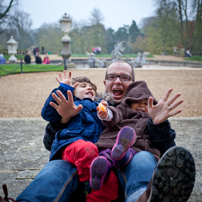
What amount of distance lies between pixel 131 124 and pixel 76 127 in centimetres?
40

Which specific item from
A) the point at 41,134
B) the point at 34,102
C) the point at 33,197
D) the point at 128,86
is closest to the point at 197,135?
the point at 128,86

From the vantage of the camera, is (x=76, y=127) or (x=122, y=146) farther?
(x=76, y=127)

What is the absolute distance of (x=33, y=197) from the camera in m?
1.41

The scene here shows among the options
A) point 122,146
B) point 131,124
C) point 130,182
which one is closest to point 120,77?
point 131,124

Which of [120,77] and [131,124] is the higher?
[120,77]

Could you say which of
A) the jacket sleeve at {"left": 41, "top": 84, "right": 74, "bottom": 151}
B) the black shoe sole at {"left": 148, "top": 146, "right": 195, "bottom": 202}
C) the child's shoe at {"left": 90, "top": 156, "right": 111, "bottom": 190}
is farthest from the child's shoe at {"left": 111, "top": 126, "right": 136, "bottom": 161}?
the jacket sleeve at {"left": 41, "top": 84, "right": 74, "bottom": 151}

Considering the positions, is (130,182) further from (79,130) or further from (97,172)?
(79,130)

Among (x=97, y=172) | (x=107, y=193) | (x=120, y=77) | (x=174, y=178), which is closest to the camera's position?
(x=174, y=178)

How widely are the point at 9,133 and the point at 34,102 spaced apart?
387 centimetres

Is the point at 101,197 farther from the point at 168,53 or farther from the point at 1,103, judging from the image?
the point at 168,53

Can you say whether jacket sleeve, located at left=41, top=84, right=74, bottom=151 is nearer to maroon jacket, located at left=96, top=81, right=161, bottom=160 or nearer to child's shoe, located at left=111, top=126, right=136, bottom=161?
maroon jacket, located at left=96, top=81, right=161, bottom=160

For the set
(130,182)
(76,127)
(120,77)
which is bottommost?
(130,182)

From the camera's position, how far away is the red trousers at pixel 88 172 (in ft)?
5.28

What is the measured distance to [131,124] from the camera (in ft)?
6.38
